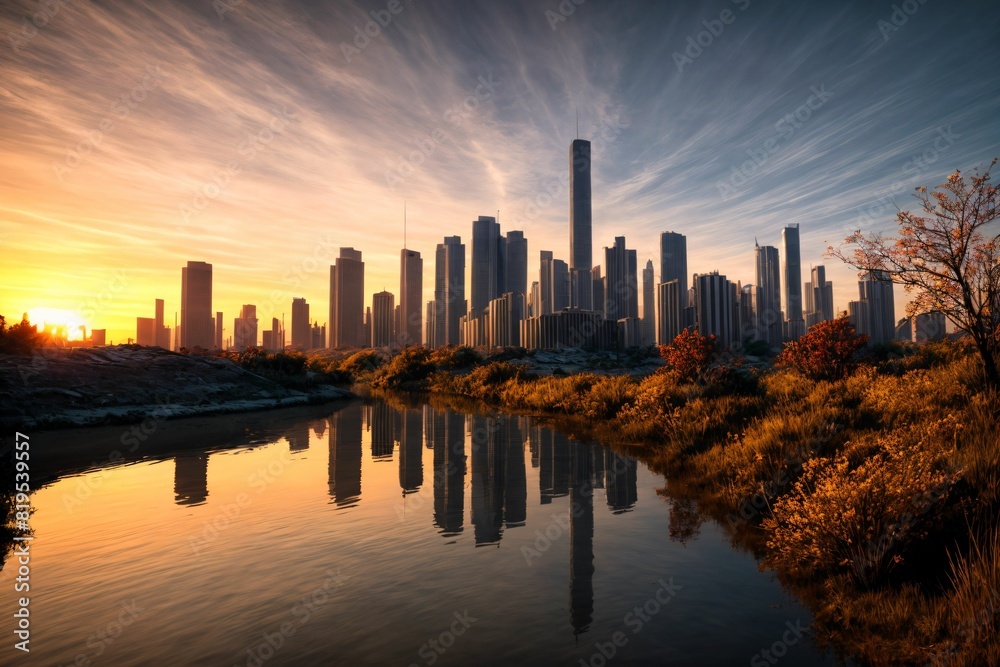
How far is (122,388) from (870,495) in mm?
27517

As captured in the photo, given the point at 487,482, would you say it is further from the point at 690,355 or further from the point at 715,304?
the point at 715,304

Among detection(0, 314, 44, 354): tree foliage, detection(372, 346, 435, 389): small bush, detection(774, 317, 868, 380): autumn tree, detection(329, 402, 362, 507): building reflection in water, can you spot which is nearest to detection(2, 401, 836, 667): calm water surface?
detection(329, 402, 362, 507): building reflection in water

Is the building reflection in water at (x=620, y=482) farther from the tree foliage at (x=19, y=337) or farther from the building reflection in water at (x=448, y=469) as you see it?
the tree foliage at (x=19, y=337)

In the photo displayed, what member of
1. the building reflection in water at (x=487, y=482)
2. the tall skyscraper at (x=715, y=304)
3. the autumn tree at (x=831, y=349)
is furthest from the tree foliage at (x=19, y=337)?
the tall skyscraper at (x=715, y=304)

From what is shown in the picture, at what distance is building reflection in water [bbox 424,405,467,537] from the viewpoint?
877cm

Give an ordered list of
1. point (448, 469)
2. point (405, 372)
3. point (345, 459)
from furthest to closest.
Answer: point (405, 372), point (345, 459), point (448, 469)

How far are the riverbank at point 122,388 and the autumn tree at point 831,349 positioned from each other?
2695cm

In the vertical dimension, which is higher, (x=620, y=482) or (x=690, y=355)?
(x=690, y=355)

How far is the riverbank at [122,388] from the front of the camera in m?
18.6

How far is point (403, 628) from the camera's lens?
199 inches

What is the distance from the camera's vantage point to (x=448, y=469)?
1277 cm

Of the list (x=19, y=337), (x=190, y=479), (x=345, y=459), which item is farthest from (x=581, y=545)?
Result: (x=19, y=337)

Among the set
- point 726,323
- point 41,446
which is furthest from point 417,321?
point 41,446

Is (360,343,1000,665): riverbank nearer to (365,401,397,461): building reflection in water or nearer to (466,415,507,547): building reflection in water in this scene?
(466,415,507,547): building reflection in water
